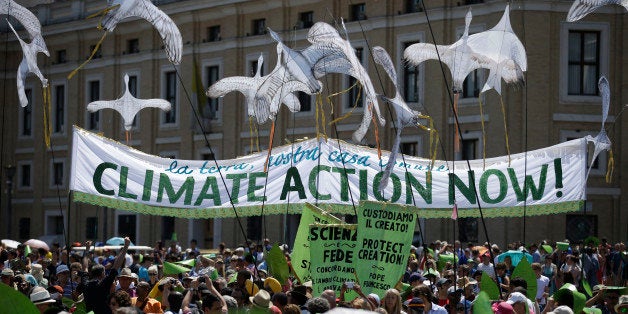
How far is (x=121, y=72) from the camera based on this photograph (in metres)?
56.7

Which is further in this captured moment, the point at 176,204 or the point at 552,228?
the point at 552,228

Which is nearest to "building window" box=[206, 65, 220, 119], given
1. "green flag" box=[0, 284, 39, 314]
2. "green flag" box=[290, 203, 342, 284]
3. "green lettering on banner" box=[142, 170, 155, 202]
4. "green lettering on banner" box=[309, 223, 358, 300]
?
"green lettering on banner" box=[142, 170, 155, 202]

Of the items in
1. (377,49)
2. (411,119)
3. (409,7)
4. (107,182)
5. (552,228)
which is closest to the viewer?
(411,119)

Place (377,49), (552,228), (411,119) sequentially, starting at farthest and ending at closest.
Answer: (552,228), (377,49), (411,119)

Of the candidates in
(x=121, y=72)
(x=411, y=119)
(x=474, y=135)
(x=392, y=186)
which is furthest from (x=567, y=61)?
(x=411, y=119)

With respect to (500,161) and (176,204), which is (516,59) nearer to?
(500,161)

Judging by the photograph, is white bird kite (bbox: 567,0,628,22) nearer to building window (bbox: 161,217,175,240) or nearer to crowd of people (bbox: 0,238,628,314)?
crowd of people (bbox: 0,238,628,314)

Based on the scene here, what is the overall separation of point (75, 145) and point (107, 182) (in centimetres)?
77

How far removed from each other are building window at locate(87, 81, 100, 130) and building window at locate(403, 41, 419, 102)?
54.2ft

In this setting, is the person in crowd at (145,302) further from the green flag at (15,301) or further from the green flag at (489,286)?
the green flag at (15,301)

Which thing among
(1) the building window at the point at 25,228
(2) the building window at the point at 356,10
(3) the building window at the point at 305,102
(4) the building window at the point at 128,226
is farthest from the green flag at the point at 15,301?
(1) the building window at the point at 25,228

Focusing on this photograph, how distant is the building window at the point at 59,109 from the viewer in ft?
197

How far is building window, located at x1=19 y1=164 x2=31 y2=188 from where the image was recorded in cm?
6266

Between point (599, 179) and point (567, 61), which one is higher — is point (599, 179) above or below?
below
